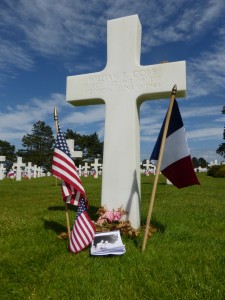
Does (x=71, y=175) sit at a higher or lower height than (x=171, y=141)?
lower

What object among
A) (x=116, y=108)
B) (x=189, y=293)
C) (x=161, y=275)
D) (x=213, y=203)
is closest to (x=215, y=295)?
(x=189, y=293)

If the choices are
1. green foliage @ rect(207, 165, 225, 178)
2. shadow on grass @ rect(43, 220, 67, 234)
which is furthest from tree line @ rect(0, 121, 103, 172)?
shadow on grass @ rect(43, 220, 67, 234)

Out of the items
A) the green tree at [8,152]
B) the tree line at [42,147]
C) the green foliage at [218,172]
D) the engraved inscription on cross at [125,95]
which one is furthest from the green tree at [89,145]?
the engraved inscription on cross at [125,95]

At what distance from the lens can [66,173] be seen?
5.45 m

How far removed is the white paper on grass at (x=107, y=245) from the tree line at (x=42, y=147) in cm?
7487

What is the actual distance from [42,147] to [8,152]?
29.2ft

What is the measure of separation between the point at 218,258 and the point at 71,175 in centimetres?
247

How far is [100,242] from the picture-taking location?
16.8 ft

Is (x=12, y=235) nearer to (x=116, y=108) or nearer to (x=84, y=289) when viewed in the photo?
(x=84, y=289)

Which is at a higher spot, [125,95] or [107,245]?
[125,95]

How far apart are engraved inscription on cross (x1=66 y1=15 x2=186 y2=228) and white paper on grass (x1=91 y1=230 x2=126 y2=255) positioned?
1.22 metres

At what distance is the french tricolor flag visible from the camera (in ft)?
18.3

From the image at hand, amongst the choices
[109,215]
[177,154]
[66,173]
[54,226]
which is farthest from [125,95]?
[54,226]

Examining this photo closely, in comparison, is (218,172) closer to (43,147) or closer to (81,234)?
(81,234)
